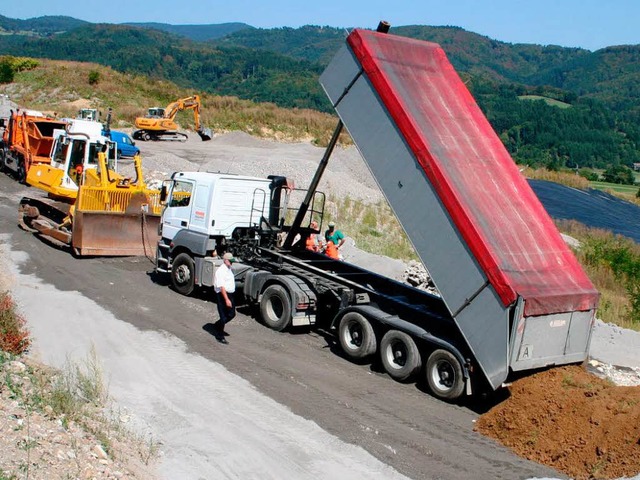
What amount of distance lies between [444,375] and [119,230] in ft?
34.6

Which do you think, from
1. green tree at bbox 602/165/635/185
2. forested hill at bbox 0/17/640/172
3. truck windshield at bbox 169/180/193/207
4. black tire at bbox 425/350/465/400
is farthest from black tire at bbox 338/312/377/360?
green tree at bbox 602/165/635/185

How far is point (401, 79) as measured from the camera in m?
12.5

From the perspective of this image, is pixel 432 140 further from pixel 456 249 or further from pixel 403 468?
pixel 403 468

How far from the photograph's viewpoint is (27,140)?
26672 millimetres

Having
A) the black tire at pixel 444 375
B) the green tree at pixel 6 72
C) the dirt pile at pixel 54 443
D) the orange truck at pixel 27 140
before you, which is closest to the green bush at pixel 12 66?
the green tree at pixel 6 72

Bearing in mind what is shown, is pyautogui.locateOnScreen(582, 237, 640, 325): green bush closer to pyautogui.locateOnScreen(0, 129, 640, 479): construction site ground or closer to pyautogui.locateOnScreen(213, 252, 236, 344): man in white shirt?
pyautogui.locateOnScreen(0, 129, 640, 479): construction site ground

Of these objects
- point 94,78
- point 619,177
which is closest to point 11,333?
point 94,78

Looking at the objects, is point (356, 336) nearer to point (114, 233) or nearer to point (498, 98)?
point (114, 233)

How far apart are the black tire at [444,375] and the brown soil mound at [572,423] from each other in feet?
2.10

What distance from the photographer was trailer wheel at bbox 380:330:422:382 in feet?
38.9

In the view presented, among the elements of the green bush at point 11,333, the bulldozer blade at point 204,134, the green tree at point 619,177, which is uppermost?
the green tree at point 619,177

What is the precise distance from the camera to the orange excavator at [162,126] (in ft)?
140

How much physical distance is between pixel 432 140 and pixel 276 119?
1834 inches

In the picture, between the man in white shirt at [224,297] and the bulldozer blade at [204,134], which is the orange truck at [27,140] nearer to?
the man in white shirt at [224,297]
